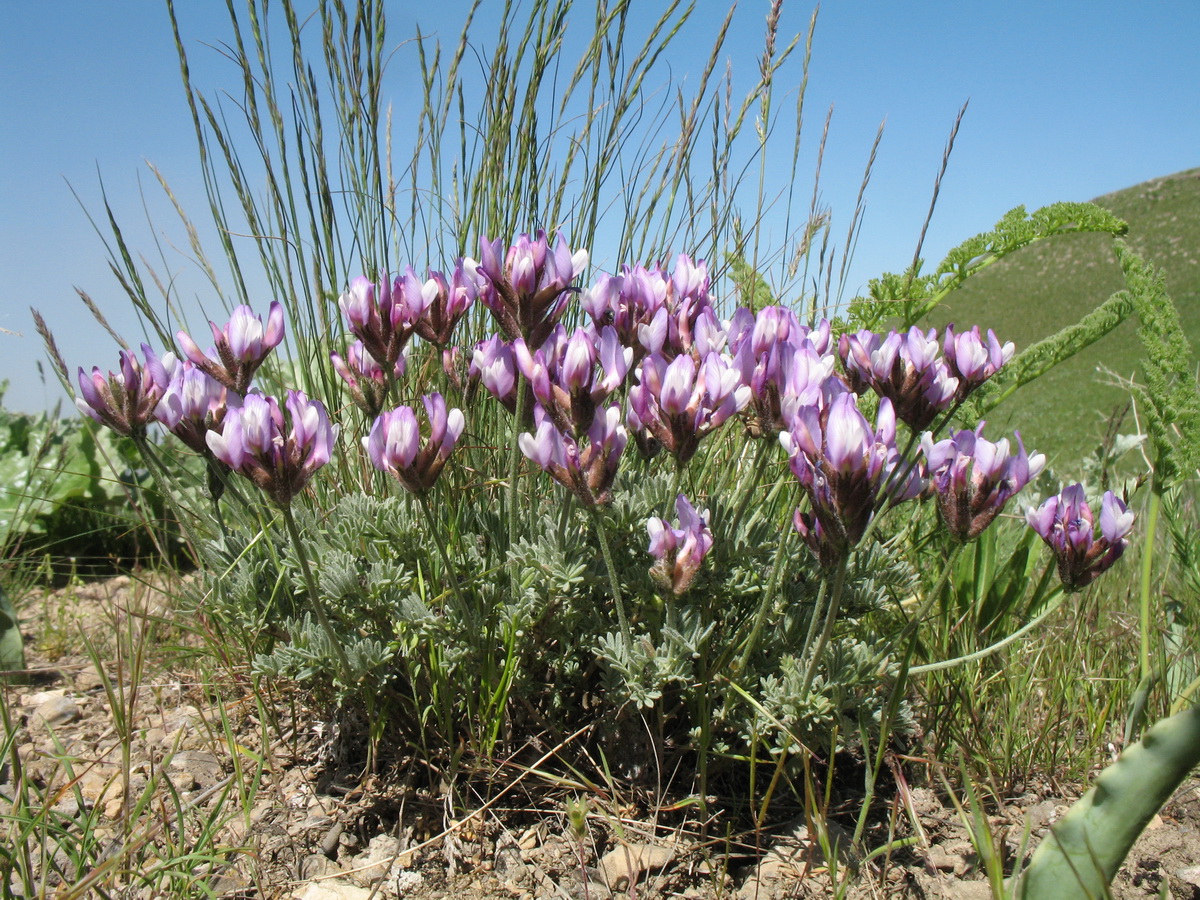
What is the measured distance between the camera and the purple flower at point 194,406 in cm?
182

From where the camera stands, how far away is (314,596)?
1592mm

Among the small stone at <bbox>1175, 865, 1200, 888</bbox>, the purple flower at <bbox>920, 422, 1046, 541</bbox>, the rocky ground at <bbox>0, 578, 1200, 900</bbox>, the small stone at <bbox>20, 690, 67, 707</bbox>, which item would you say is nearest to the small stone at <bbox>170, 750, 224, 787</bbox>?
the rocky ground at <bbox>0, 578, 1200, 900</bbox>

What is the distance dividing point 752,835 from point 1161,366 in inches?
53.4

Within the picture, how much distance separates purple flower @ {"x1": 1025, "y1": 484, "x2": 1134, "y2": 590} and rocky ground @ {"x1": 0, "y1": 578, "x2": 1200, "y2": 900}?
1.79 feet

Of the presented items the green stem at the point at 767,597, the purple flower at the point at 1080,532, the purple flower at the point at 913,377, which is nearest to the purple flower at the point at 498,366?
the green stem at the point at 767,597

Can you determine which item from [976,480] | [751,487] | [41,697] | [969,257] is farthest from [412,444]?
[41,697]

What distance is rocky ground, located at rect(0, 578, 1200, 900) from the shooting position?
65.1 inches

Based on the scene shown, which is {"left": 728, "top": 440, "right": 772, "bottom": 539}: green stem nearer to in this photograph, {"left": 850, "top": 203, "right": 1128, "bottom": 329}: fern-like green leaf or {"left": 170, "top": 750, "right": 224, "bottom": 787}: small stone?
{"left": 850, "top": 203, "right": 1128, "bottom": 329}: fern-like green leaf

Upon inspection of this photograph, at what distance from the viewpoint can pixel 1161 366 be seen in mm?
1772

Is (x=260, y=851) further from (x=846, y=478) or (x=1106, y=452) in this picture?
(x=1106, y=452)

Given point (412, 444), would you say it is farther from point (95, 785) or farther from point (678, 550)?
point (95, 785)

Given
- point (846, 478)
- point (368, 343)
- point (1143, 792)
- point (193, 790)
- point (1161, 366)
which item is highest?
point (368, 343)

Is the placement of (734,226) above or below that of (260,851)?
above

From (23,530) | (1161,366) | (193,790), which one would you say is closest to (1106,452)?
(1161,366)
